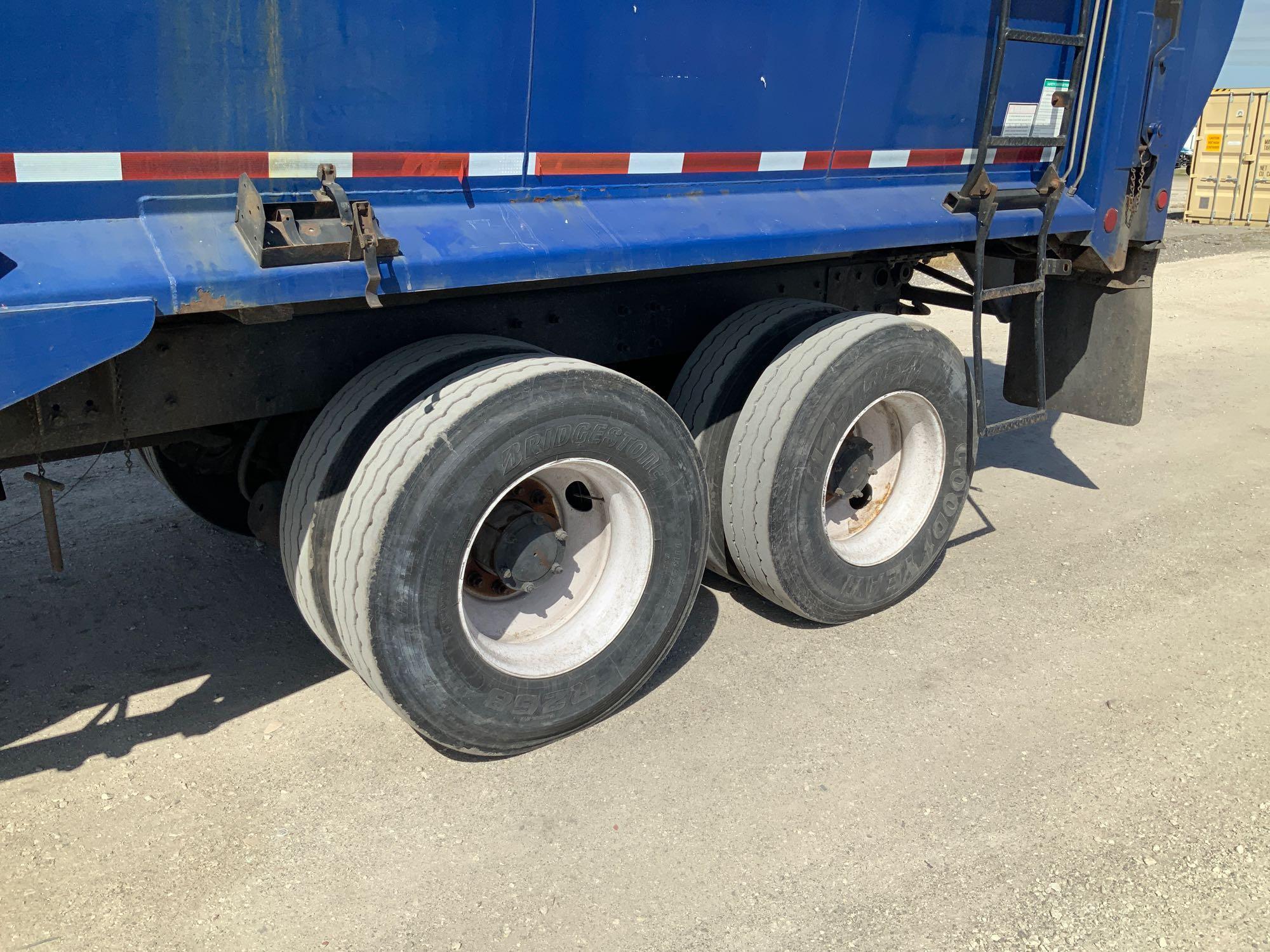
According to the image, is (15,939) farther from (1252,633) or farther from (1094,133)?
(1094,133)

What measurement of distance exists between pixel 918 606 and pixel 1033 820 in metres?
1.35

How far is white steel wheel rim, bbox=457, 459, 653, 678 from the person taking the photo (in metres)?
3.21

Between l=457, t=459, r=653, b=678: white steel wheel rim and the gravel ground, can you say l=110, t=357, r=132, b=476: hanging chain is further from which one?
the gravel ground

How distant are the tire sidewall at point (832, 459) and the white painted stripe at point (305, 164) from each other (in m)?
1.68

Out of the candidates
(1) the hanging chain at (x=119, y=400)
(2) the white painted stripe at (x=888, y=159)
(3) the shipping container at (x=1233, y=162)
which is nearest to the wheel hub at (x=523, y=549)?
(1) the hanging chain at (x=119, y=400)

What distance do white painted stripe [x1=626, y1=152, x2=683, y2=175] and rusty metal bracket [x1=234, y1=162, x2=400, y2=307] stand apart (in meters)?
0.86

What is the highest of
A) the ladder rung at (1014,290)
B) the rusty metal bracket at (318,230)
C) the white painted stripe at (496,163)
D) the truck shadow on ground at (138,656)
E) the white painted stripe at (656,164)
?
the white painted stripe at (656,164)

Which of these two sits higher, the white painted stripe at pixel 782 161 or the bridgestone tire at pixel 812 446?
the white painted stripe at pixel 782 161

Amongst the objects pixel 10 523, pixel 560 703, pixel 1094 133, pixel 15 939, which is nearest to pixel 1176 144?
pixel 1094 133

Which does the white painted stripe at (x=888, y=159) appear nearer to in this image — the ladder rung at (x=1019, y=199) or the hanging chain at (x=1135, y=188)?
the ladder rung at (x=1019, y=199)

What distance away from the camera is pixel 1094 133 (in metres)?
4.38

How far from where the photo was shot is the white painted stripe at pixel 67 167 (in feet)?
7.27

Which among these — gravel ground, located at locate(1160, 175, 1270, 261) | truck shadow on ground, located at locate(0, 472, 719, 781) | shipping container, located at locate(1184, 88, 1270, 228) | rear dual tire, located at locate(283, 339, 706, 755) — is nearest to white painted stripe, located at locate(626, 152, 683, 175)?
rear dual tire, located at locate(283, 339, 706, 755)

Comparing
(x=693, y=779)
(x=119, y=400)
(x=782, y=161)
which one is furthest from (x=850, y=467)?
(x=119, y=400)
